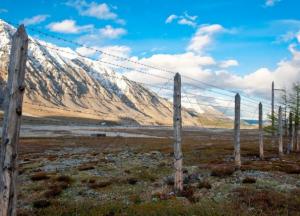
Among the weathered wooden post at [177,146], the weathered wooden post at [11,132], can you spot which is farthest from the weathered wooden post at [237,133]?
the weathered wooden post at [11,132]

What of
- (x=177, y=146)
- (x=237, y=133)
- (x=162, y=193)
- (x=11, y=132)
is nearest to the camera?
(x=11, y=132)

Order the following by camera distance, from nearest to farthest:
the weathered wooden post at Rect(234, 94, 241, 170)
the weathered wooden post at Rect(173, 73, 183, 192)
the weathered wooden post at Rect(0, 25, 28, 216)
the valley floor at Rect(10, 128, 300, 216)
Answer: the weathered wooden post at Rect(0, 25, 28, 216), the valley floor at Rect(10, 128, 300, 216), the weathered wooden post at Rect(173, 73, 183, 192), the weathered wooden post at Rect(234, 94, 241, 170)

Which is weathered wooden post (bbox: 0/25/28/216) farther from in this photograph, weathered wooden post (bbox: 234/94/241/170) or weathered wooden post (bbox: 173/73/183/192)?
weathered wooden post (bbox: 234/94/241/170)

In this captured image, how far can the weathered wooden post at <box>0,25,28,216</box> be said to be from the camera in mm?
10328

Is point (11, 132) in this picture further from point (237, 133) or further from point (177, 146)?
point (237, 133)

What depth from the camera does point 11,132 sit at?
10.3m

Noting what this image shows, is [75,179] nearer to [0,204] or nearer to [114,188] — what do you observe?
[114,188]

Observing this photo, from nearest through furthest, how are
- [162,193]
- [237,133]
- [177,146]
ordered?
[162,193], [177,146], [237,133]

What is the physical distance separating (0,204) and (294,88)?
61.6m

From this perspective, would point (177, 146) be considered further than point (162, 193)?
Yes

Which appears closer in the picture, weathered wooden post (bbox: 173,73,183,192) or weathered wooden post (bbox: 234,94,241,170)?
weathered wooden post (bbox: 173,73,183,192)

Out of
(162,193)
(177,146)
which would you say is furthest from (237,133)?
(162,193)

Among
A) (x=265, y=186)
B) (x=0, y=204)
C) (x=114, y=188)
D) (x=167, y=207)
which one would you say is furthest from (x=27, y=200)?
(x=265, y=186)

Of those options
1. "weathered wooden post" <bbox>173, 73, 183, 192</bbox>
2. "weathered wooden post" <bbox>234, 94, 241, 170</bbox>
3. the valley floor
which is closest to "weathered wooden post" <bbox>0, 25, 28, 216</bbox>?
the valley floor
